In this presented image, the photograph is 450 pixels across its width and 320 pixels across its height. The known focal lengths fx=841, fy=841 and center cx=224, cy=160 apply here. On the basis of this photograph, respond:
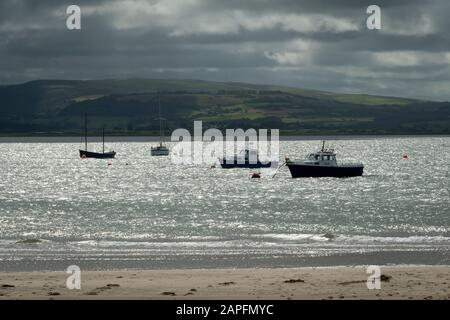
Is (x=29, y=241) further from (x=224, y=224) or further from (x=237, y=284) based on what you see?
(x=237, y=284)

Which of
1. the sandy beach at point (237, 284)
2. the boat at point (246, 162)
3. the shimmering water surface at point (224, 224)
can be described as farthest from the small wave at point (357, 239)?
the boat at point (246, 162)

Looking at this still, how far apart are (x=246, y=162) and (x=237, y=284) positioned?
11828cm

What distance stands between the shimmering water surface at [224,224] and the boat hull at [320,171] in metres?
1.45

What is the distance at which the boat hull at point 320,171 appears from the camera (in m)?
110

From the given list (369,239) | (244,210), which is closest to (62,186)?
(244,210)

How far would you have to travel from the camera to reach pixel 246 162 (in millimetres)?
149875

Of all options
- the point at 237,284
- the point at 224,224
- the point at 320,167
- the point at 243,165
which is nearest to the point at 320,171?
the point at 320,167

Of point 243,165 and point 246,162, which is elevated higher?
point 246,162

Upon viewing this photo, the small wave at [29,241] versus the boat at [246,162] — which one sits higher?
the boat at [246,162]

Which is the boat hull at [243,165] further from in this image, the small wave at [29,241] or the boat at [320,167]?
the small wave at [29,241]

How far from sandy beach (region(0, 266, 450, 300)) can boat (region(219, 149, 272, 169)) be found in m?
111

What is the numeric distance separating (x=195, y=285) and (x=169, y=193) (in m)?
62.6

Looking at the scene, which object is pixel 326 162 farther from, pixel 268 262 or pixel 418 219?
pixel 268 262

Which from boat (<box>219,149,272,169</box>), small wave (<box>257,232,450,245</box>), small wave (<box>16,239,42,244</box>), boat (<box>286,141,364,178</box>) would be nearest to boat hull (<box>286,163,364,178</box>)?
boat (<box>286,141,364,178</box>)
